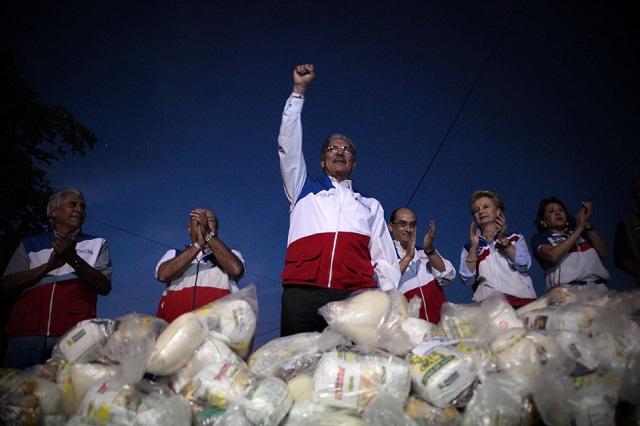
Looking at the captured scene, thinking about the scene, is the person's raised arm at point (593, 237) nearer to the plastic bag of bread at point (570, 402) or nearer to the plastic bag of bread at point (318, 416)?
the plastic bag of bread at point (570, 402)

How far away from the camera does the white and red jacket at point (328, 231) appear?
2.50 meters

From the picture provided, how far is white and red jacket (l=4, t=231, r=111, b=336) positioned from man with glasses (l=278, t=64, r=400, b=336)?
145 cm

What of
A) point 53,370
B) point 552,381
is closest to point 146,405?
point 53,370

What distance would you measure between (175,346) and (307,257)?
4.29 feet

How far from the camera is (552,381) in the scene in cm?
123

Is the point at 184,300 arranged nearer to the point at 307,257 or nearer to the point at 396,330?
the point at 307,257

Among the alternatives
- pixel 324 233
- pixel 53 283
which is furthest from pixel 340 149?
pixel 53 283

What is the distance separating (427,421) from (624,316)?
0.95 meters

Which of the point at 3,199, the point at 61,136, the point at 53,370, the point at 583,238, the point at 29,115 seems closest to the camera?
the point at 53,370

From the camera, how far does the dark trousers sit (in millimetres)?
2387

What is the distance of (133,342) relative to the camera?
52.6 inches

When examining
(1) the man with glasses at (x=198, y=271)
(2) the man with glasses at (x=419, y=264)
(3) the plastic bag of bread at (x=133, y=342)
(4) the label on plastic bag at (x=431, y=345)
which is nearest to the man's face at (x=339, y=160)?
(1) the man with glasses at (x=198, y=271)

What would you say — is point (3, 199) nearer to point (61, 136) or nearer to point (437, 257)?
point (61, 136)

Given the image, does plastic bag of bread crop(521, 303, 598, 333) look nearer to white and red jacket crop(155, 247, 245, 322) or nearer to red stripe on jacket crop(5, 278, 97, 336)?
white and red jacket crop(155, 247, 245, 322)
